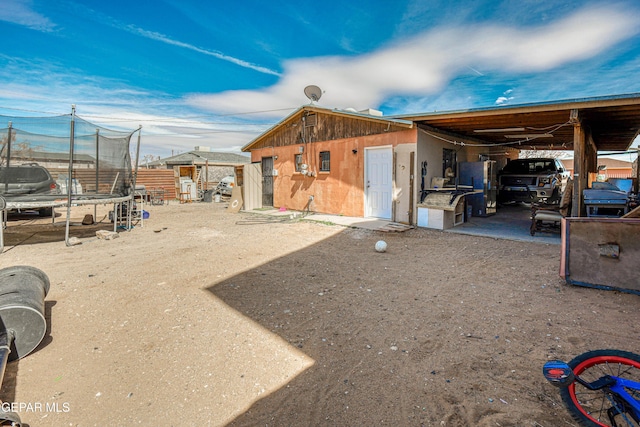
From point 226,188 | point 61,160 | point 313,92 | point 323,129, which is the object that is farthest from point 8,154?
point 226,188

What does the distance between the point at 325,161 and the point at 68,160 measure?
7165mm

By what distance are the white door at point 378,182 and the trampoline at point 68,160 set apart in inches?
260

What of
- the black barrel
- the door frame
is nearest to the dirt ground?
the black barrel

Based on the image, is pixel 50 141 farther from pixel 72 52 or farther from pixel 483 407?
pixel 72 52

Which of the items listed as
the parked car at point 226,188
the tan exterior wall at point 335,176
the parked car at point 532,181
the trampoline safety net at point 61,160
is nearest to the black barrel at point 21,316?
the trampoline safety net at point 61,160

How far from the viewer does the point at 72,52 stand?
15.3 meters

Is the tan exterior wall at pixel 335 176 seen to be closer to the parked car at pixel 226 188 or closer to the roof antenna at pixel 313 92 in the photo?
the roof antenna at pixel 313 92

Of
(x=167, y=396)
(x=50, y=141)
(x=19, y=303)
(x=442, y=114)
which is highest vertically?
(x=442, y=114)

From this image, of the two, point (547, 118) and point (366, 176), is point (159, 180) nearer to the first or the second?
point (366, 176)

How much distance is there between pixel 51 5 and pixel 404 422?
49.4 ft

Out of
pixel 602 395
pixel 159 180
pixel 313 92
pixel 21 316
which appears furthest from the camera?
pixel 159 180

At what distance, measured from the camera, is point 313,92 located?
1114 centimetres

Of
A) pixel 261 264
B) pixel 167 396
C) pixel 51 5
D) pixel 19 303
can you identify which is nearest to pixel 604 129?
→ pixel 261 264

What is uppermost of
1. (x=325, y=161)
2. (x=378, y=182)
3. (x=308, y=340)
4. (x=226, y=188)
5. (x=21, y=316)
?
(x=325, y=161)
